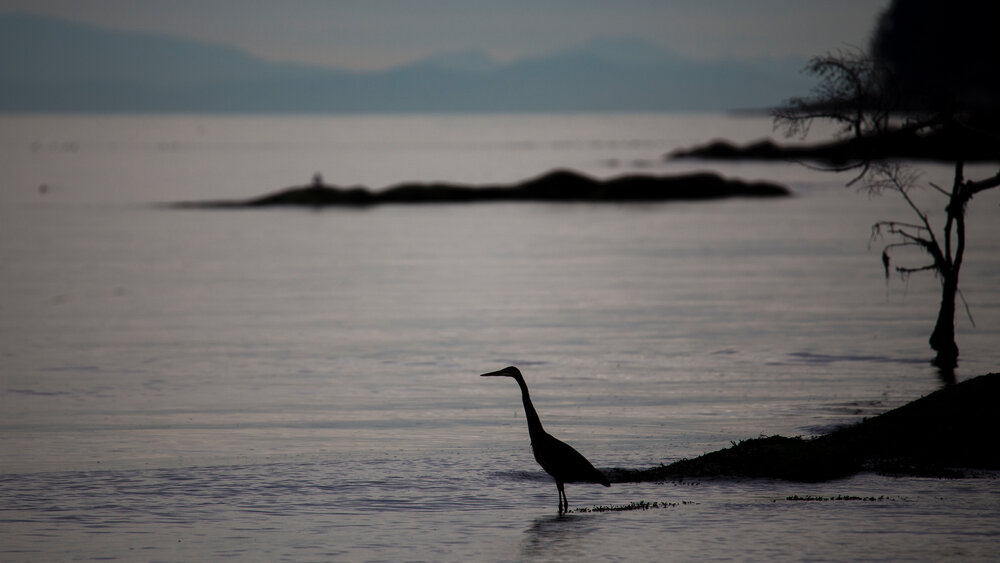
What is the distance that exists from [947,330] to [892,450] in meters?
8.74

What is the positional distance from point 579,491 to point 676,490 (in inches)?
49.6

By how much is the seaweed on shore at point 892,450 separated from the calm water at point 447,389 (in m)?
0.38

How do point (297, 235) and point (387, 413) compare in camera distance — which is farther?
point (297, 235)

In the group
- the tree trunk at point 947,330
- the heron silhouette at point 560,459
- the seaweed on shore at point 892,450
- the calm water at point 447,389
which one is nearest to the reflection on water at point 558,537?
the calm water at point 447,389

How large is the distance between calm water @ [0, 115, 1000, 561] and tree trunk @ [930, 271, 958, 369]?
0.42 meters

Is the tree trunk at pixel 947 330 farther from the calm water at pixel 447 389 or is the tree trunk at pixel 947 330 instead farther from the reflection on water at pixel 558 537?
the reflection on water at pixel 558 537

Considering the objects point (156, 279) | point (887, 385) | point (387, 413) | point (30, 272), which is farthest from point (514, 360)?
point (30, 272)

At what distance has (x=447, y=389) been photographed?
2458 centimetres

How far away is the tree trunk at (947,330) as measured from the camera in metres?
25.5

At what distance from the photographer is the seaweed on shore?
56.0 feet

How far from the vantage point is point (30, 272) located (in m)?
47.0

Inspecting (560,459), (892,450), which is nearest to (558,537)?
(560,459)

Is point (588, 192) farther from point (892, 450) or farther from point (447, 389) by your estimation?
point (892, 450)

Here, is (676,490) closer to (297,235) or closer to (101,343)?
(101,343)
